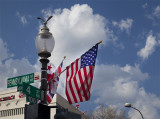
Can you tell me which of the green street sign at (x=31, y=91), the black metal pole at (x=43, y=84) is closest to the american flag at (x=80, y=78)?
the black metal pole at (x=43, y=84)

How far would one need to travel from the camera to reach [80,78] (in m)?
11.3

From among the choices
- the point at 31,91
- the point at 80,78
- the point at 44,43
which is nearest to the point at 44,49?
the point at 44,43

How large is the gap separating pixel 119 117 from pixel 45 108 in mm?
71320

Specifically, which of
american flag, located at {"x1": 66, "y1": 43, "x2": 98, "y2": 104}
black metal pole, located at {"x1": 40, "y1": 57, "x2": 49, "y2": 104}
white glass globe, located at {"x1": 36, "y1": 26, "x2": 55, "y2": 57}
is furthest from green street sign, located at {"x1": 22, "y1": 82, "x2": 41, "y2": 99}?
american flag, located at {"x1": 66, "y1": 43, "x2": 98, "y2": 104}

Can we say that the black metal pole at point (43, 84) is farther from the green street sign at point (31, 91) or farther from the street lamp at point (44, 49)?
the green street sign at point (31, 91)

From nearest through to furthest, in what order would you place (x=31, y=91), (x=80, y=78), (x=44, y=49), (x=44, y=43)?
1. (x=31, y=91)
2. (x=44, y=49)
3. (x=44, y=43)
4. (x=80, y=78)

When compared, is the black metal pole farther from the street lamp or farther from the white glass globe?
the white glass globe

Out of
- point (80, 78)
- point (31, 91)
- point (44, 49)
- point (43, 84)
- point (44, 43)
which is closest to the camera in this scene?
point (31, 91)

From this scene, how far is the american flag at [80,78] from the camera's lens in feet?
36.2

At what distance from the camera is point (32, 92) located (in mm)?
6906

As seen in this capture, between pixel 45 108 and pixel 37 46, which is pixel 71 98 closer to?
pixel 37 46

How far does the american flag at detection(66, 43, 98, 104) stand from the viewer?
1102cm

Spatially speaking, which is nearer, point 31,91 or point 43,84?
point 31,91

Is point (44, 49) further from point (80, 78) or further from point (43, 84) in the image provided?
point (80, 78)
